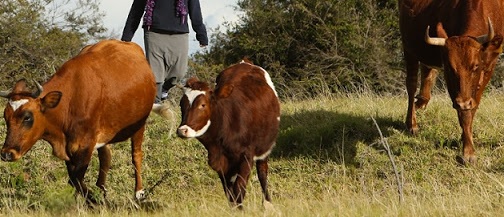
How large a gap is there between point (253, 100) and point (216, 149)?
0.73m

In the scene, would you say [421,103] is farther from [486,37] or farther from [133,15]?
[133,15]

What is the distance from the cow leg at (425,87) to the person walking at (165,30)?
298cm

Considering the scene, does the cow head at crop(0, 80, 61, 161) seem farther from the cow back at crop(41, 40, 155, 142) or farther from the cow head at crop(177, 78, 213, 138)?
the cow head at crop(177, 78, 213, 138)

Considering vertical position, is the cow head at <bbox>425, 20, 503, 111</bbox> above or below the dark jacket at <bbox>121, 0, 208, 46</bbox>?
below

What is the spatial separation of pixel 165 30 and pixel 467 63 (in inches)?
146

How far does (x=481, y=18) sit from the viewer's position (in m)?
9.17

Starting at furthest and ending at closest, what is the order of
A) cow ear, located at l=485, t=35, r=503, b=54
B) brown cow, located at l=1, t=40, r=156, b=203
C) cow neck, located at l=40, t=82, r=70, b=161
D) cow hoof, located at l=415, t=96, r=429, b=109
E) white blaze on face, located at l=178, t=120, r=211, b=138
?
cow hoof, located at l=415, t=96, r=429, b=109 < cow ear, located at l=485, t=35, r=503, b=54 < cow neck, located at l=40, t=82, r=70, b=161 < brown cow, located at l=1, t=40, r=156, b=203 < white blaze on face, located at l=178, t=120, r=211, b=138

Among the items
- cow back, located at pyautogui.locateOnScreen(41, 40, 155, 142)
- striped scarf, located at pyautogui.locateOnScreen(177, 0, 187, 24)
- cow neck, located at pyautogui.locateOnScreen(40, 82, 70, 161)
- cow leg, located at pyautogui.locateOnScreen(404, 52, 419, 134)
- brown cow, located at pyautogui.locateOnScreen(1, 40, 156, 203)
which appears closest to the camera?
brown cow, located at pyautogui.locateOnScreen(1, 40, 156, 203)

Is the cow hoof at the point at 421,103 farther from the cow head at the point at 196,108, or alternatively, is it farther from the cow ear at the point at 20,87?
the cow ear at the point at 20,87

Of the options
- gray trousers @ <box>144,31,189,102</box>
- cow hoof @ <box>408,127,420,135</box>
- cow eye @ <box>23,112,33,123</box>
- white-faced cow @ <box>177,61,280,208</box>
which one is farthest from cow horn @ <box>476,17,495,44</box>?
cow eye @ <box>23,112,33,123</box>

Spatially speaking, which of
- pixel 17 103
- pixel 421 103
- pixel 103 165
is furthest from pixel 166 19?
pixel 421 103

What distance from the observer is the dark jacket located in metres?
9.93

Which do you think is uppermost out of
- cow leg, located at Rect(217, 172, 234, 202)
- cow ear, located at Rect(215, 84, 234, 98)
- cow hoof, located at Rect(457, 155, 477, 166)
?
cow ear, located at Rect(215, 84, 234, 98)

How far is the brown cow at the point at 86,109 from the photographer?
7137 millimetres
